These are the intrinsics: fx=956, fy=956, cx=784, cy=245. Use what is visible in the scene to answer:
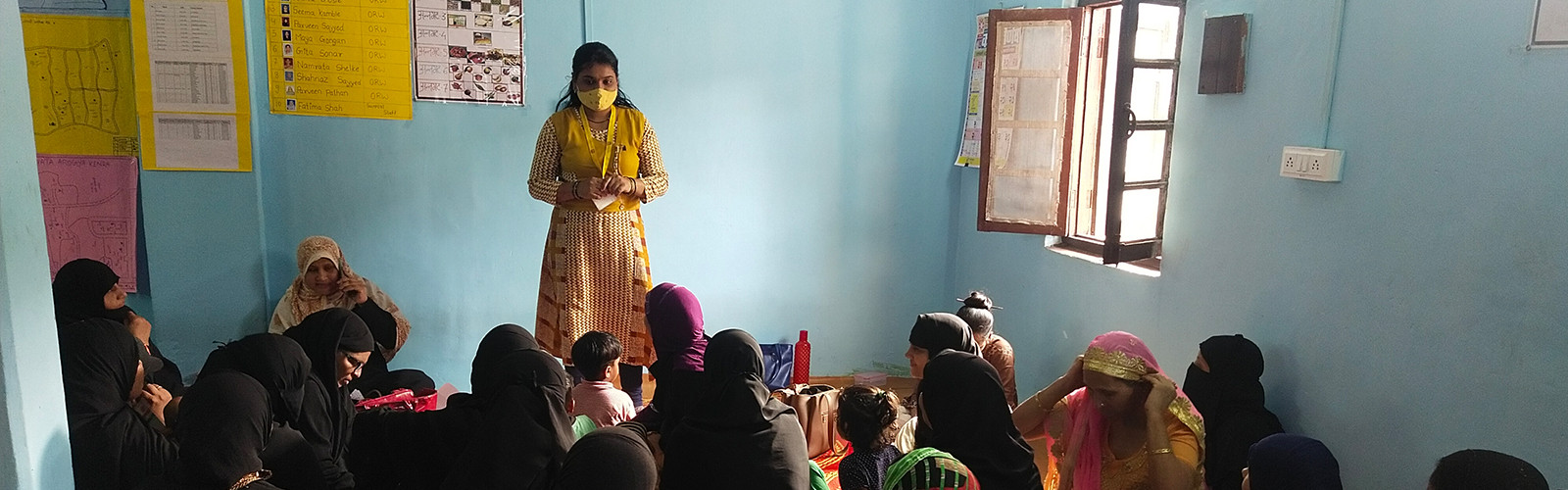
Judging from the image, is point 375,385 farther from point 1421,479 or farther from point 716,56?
point 1421,479

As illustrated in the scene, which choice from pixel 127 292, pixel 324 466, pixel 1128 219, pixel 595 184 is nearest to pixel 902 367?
pixel 1128 219

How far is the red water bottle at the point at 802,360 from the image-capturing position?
4465mm

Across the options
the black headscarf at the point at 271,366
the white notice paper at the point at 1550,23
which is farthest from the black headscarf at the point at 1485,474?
the black headscarf at the point at 271,366

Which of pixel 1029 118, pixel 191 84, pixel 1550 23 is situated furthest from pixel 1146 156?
pixel 191 84

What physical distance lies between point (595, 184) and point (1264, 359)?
2226 millimetres

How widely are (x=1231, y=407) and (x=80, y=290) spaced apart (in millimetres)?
3602

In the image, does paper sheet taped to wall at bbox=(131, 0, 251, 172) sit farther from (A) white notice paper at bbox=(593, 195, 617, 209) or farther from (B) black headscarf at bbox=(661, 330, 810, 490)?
(B) black headscarf at bbox=(661, 330, 810, 490)

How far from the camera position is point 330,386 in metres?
2.56

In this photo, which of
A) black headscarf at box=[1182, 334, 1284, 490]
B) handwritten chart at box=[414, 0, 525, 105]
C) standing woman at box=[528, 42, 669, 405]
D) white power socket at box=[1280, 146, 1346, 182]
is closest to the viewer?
white power socket at box=[1280, 146, 1346, 182]

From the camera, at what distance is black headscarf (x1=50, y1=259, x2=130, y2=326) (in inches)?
122

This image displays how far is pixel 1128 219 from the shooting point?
345 centimetres

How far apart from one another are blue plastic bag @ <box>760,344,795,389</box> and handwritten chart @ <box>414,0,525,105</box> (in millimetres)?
1561

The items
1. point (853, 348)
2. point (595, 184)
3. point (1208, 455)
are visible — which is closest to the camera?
point (1208, 455)

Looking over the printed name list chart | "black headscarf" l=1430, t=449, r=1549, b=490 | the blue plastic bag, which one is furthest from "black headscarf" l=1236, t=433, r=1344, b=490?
the printed name list chart
